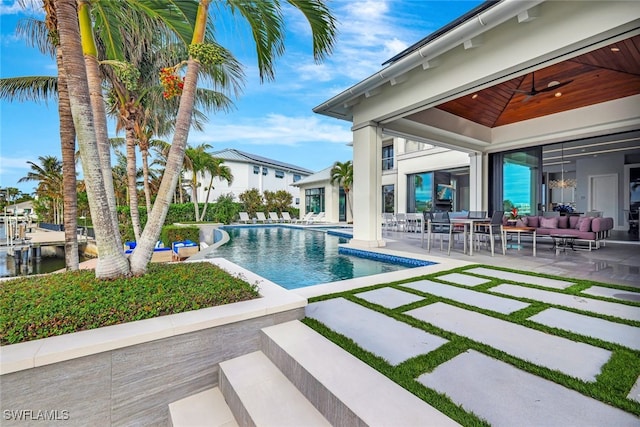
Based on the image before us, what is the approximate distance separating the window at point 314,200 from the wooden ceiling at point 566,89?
584 inches

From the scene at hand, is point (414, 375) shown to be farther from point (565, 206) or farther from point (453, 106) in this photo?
point (565, 206)

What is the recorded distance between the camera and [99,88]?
131 inches

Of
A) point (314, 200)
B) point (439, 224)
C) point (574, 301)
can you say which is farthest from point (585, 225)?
point (314, 200)

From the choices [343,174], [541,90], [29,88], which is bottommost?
[343,174]

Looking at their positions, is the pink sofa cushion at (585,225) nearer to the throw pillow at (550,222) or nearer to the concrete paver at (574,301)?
the throw pillow at (550,222)

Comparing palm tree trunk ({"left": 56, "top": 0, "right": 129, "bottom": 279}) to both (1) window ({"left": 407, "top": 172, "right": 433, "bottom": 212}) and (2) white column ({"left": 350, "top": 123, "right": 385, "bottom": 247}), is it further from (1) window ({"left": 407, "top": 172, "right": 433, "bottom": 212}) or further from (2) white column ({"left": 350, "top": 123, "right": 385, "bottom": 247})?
(1) window ({"left": 407, "top": 172, "right": 433, "bottom": 212})

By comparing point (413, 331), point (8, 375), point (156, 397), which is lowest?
point (156, 397)

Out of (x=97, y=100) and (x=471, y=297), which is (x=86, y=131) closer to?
(x=97, y=100)

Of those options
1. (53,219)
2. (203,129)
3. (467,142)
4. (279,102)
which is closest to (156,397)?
(203,129)

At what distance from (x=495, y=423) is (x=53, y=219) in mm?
40752

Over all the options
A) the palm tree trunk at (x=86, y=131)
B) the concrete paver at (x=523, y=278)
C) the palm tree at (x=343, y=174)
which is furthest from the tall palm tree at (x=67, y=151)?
the palm tree at (x=343, y=174)

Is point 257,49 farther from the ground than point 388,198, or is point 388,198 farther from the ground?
point 257,49

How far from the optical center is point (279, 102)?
18.4 m

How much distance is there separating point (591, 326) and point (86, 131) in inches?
188
